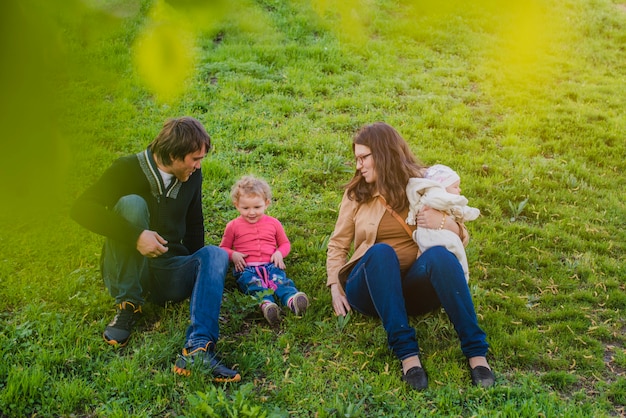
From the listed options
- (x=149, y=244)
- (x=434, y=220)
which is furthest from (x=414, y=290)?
(x=149, y=244)

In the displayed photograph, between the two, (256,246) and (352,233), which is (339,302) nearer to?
(352,233)

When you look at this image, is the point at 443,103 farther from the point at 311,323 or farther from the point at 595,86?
the point at 311,323

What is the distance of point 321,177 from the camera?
19.9 feet

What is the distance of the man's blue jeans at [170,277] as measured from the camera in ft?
11.9

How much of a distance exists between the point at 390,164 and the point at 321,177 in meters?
2.13

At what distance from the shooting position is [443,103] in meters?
7.68

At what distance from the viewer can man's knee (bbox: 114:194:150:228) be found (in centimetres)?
367

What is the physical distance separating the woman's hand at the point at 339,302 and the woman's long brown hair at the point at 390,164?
659 mm

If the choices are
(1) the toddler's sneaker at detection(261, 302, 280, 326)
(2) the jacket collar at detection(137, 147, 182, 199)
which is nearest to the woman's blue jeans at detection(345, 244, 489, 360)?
(1) the toddler's sneaker at detection(261, 302, 280, 326)

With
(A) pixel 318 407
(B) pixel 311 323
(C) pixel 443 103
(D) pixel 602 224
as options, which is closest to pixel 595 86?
(C) pixel 443 103

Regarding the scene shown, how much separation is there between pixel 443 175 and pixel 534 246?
5.53ft

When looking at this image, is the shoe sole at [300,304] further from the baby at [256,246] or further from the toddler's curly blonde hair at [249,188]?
the toddler's curly blonde hair at [249,188]

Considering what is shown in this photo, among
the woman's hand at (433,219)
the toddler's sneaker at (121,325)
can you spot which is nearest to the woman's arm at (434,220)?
the woman's hand at (433,219)

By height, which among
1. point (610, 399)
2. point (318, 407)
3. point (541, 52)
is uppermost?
point (541, 52)
